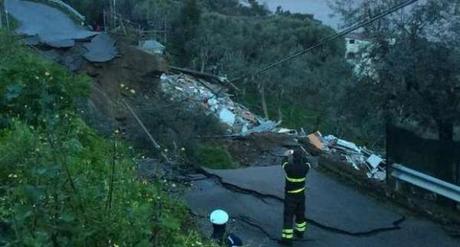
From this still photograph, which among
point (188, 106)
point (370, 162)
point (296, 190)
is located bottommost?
point (370, 162)

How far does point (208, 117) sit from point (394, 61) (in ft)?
36.5

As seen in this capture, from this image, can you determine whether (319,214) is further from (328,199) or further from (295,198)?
(295,198)

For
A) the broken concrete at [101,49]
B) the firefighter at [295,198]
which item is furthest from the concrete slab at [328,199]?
the broken concrete at [101,49]

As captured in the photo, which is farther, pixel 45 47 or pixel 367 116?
pixel 45 47

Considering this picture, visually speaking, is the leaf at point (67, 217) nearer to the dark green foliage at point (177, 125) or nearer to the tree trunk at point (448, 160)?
the tree trunk at point (448, 160)

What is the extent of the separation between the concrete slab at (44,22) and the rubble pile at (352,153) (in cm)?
973

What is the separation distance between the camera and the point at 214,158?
17.9 metres

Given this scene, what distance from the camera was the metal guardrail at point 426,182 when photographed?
936 centimetres

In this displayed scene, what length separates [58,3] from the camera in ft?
100

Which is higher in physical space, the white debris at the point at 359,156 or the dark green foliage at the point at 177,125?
the dark green foliage at the point at 177,125

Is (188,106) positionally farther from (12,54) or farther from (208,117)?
(12,54)

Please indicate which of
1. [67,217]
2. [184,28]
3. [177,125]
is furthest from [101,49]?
[184,28]

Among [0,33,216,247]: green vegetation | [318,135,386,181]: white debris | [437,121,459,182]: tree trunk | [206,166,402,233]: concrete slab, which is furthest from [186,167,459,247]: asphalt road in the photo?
[318,135,386,181]: white debris

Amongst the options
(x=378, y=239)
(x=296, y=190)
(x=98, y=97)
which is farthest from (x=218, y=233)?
(x=98, y=97)
